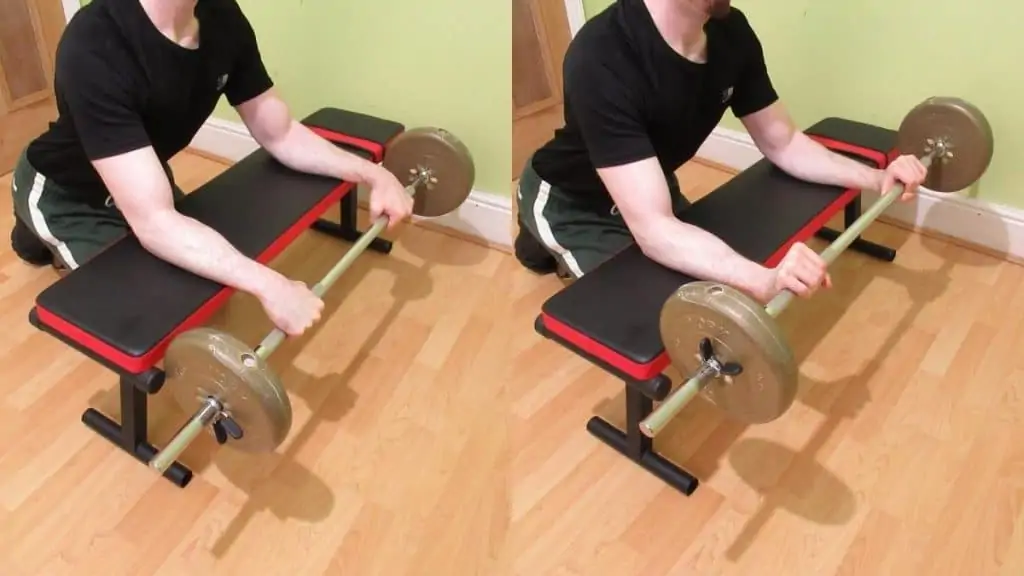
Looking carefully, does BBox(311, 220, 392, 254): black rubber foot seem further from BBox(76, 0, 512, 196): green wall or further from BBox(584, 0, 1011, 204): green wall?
BBox(584, 0, 1011, 204): green wall

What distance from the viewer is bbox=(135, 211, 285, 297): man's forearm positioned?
53.4 inches

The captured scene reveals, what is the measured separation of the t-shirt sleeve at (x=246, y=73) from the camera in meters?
1.57

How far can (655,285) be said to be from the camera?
53.9 inches

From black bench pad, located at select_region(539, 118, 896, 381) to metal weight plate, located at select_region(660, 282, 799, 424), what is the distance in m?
0.07

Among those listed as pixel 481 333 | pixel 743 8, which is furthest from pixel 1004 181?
pixel 481 333

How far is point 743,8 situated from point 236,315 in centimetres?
135

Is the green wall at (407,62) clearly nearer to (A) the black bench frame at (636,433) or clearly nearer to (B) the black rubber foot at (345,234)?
(B) the black rubber foot at (345,234)

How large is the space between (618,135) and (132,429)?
96 centimetres

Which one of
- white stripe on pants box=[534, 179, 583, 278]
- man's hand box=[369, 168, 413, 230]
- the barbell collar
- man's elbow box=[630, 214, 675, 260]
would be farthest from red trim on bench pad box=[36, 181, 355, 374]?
man's elbow box=[630, 214, 675, 260]

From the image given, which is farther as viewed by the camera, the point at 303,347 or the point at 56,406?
the point at 303,347

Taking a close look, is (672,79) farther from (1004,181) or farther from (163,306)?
(1004,181)

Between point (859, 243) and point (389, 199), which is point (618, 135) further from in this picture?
point (859, 243)

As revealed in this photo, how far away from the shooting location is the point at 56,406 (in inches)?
62.2

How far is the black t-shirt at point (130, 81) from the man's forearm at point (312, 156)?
0.16 m
